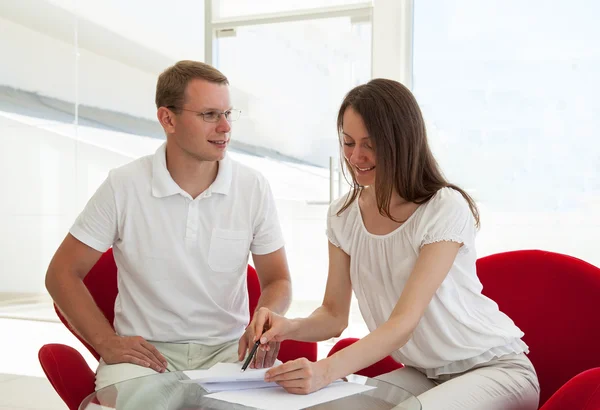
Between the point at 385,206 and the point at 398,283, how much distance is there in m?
0.20

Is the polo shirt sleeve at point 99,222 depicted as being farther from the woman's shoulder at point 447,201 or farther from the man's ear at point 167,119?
the woman's shoulder at point 447,201

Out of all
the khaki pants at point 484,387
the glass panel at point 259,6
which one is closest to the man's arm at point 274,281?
the khaki pants at point 484,387

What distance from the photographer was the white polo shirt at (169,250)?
7.39 feet

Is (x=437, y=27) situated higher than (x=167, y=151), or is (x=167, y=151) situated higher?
(x=437, y=27)

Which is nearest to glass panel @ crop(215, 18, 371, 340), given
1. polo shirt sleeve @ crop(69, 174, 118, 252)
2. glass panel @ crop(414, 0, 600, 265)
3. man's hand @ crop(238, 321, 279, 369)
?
glass panel @ crop(414, 0, 600, 265)

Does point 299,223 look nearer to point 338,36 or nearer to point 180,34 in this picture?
point 338,36

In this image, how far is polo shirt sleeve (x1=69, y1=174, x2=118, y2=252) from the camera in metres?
2.25

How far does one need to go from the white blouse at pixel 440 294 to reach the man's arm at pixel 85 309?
2.10ft

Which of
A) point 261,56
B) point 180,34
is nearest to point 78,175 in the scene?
point 180,34

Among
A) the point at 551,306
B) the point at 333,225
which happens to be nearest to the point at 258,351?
the point at 333,225

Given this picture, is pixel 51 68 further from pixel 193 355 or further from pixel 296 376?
pixel 296 376

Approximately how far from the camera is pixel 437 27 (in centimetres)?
493

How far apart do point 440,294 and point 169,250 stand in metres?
0.87

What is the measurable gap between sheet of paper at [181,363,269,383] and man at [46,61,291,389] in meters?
0.55
